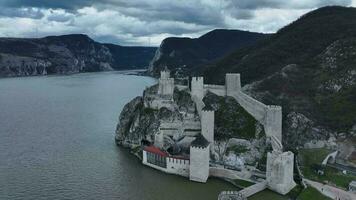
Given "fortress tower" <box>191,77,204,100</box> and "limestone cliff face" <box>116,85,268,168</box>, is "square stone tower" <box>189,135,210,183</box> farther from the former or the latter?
"fortress tower" <box>191,77,204,100</box>

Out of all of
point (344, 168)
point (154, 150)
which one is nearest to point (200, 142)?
point (154, 150)

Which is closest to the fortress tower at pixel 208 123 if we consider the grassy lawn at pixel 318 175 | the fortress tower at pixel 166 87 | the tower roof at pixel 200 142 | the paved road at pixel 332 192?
the tower roof at pixel 200 142

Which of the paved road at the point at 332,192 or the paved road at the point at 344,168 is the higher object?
the paved road at the point at 344,168

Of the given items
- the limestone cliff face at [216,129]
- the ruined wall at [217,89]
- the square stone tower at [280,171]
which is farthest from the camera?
the ruined wall at [217,89]

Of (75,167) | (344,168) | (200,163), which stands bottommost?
(75,167)

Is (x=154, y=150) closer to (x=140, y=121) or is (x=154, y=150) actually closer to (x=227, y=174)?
(x=140, y=121)

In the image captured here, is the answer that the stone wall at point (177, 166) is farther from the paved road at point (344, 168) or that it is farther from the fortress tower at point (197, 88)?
the paved road at point (344, 168)

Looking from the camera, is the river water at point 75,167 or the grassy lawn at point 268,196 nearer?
the grassy lawn at point 268,196
